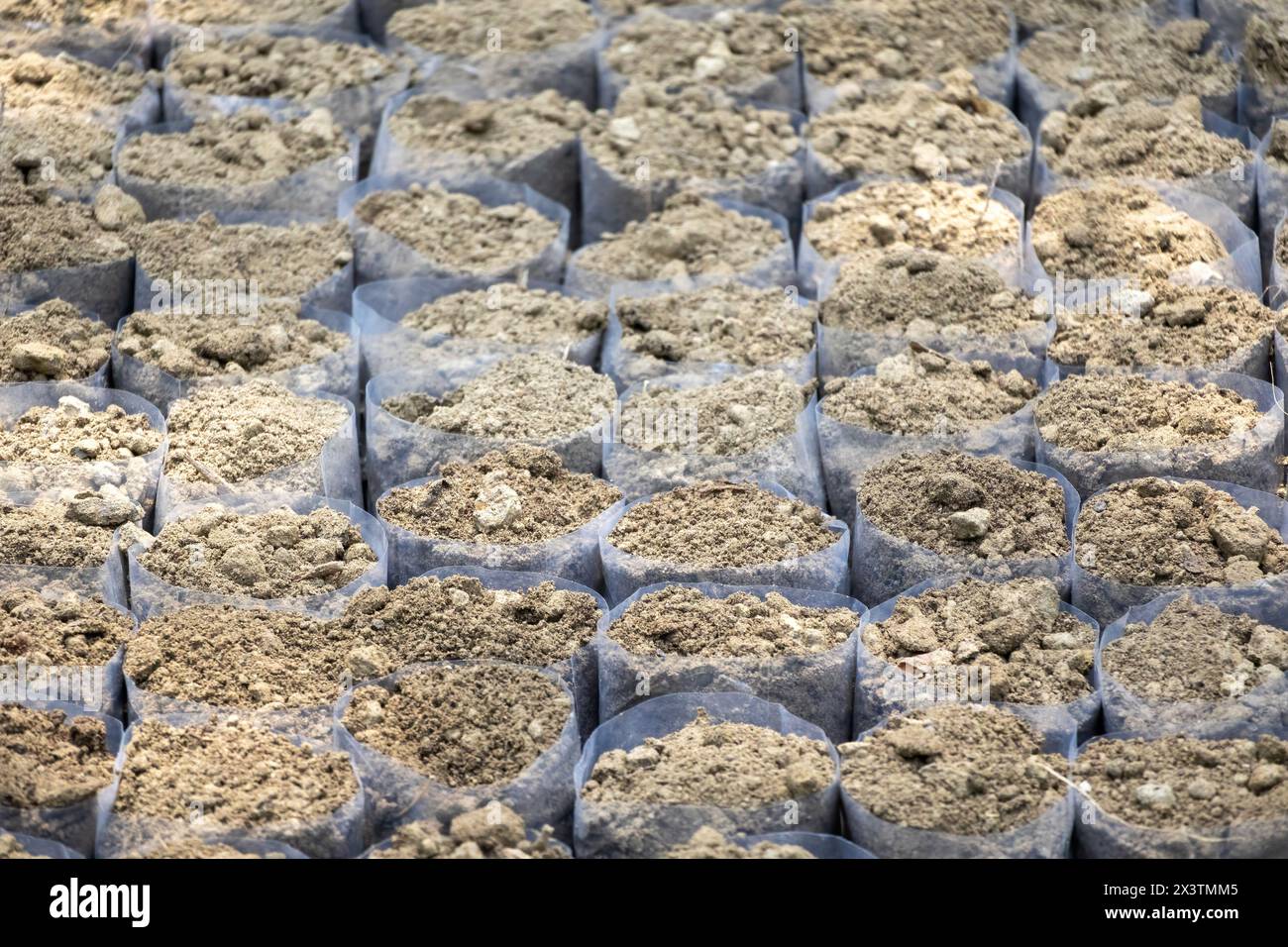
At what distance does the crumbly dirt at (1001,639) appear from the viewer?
4.18 metres

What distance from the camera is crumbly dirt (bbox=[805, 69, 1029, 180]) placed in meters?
5.77

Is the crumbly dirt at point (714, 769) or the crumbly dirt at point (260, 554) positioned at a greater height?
the crumbly dirt at point (714, 769)

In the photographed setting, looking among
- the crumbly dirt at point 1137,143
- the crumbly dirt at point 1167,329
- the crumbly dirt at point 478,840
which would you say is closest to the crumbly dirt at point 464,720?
the crumbly dirt at point 478,840

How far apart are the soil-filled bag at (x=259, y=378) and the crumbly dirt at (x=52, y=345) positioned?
0.22 ft

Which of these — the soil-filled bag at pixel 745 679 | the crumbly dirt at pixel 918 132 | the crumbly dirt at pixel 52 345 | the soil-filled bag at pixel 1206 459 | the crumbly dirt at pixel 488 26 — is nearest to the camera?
the soil-filled bag at pixel 745 679

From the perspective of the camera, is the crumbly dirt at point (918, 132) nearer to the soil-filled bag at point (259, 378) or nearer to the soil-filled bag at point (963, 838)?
the soil-filled bag at point (259, 378)

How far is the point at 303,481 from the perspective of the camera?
15.7 feet

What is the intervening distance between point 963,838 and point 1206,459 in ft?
4.37

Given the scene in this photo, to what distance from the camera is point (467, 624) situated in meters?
4.32

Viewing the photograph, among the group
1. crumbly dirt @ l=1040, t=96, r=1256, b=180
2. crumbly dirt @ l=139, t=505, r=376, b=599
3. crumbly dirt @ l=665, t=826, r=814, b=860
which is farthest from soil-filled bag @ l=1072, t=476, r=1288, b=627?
crumbly dirt @ l=139, t=505, r=376, b=599

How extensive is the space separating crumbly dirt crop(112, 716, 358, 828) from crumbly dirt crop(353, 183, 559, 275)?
183 cm

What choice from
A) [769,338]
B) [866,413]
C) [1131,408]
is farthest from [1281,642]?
[769,338]

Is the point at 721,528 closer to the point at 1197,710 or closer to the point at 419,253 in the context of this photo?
the point at 1197,710

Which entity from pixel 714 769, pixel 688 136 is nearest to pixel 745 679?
pixel 714 769
